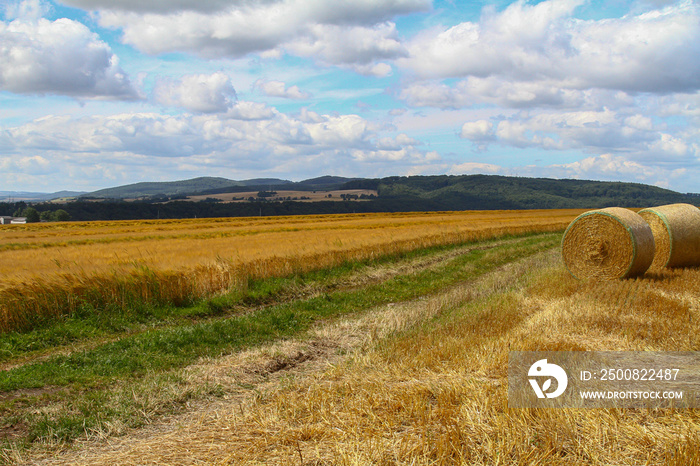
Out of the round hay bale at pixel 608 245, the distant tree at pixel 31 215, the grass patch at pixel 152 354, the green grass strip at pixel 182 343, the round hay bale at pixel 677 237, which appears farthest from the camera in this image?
the distant tree at pixel 31 215

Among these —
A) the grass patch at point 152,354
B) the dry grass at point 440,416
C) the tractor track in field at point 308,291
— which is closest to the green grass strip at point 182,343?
the grass patch at point 152,354

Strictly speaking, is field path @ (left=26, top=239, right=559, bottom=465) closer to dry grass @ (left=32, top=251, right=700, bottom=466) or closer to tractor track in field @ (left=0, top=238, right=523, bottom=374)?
dry grass @ (left=32, top=251, right=700, bottom=466)

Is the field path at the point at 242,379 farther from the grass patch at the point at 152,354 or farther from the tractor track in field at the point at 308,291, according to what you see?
the tractor track in field at the point at 308,291

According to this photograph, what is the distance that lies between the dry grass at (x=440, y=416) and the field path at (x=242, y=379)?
0.10ft

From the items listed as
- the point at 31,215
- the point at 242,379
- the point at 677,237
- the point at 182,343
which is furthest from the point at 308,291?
the point at 31,215

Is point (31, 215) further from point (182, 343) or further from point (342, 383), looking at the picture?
point (342, 383)

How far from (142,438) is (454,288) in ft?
42.0

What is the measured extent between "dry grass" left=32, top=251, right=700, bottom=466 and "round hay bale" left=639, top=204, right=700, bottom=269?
726cm

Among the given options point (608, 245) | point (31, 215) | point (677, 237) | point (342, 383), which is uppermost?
point (31, 215)

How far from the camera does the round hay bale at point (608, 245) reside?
14164 mm

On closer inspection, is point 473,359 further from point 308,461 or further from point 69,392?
point 69,392

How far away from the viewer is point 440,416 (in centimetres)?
505

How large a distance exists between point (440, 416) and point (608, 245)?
12250 mm

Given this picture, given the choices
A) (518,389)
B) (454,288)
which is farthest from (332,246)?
(518,389)
